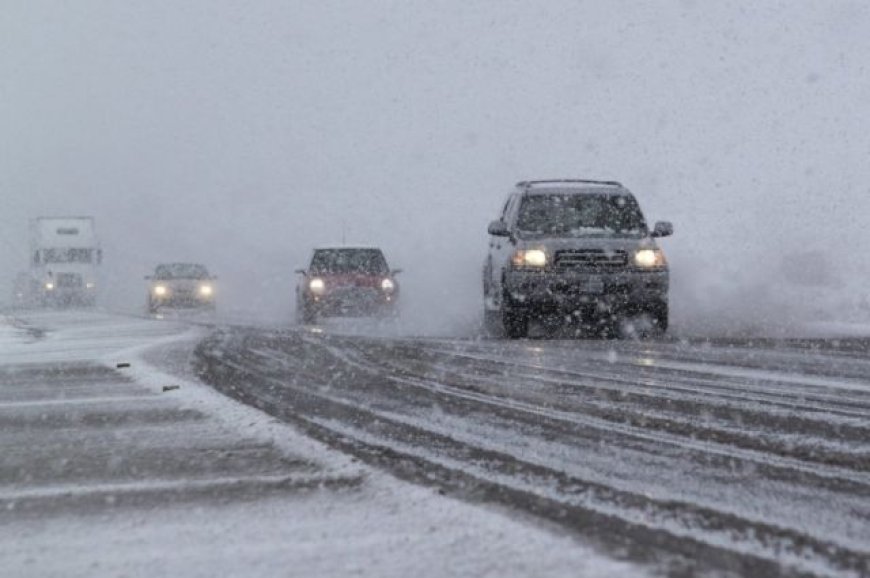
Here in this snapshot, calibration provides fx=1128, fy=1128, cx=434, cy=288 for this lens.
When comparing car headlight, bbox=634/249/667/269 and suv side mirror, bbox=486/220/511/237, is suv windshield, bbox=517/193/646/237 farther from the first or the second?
car headlight, bbox=634/249/667/269

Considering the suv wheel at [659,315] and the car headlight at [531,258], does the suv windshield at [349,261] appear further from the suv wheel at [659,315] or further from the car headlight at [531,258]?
the suv wheel at [659,315]

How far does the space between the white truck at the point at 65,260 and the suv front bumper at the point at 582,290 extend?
110 feet

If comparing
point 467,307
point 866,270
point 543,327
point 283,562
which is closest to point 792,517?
point 283,562

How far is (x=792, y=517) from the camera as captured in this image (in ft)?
11.2

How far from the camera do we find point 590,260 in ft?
44.1

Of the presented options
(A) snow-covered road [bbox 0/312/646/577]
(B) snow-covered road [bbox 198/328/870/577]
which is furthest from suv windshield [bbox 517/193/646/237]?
(A) snow-covered road [bbox 0/312/646/577]

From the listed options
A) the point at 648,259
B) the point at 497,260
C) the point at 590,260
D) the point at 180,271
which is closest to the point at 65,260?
the point at 180,271

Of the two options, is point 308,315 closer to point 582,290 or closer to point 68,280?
point 582,290

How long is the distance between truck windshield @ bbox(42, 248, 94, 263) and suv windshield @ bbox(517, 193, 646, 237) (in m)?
32.8

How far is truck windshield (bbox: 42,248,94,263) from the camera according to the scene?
143 ft

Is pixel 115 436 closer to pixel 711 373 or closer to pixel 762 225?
pixel 711 373

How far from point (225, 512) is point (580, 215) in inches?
443

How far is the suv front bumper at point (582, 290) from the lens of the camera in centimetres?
A: 1332

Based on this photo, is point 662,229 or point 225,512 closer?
point 225,512
